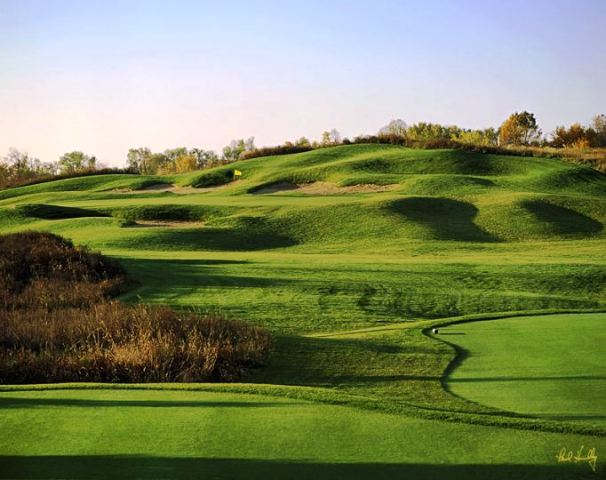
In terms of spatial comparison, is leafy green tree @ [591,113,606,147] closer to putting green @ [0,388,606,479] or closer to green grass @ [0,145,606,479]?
green grass @ [0,145,606,479]

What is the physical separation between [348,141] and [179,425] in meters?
60.3

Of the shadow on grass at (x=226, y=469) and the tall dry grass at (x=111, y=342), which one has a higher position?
the shadow on grass at (x=226, y=469)

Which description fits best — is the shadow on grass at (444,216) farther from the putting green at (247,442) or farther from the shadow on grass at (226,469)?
the shadow on grass at (226,469)

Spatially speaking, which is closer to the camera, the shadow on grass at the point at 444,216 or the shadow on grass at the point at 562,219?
the shadow on grass at the point at 444,216

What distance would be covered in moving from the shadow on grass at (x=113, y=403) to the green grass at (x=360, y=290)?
0.09m

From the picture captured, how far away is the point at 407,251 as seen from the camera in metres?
30.7

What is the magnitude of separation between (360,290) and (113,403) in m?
13.4

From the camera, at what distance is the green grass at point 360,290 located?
617 centimetres

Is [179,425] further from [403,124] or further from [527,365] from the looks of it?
[403,124]

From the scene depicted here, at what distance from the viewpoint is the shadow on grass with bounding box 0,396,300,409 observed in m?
7.25

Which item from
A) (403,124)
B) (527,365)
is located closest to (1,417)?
(527,365)

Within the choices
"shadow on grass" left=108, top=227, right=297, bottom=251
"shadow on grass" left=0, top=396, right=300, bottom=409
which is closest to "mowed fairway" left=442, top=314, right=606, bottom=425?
"shadow on grass" left=0, top=396, right=300, bottom=409

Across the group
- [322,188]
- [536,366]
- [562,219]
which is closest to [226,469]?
[536,366]

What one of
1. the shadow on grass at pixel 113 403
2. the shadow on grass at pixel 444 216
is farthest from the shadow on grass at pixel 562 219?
the shadow on grass at pixel 113 403
